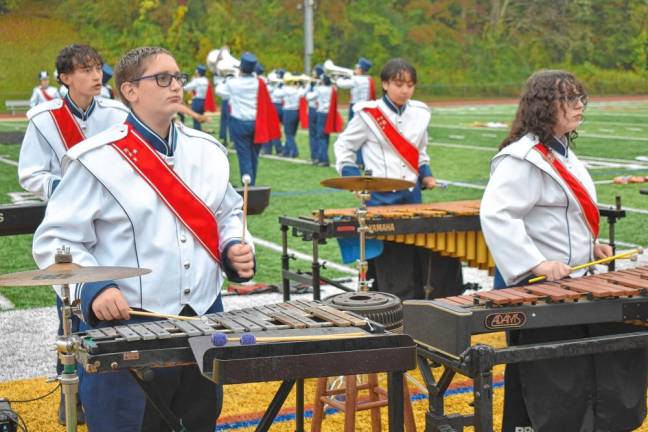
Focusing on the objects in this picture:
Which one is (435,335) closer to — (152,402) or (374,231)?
(152,402)

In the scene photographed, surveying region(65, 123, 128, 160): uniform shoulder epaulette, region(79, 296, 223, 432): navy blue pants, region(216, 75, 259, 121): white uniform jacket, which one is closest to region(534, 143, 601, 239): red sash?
region(79, 296, 223, 432): navy blue pants

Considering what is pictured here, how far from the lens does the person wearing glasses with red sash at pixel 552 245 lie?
4.34m

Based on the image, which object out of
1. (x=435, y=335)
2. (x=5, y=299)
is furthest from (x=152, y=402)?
(x=5, y=299)

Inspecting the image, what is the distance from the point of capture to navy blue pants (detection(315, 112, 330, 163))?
1884 cm

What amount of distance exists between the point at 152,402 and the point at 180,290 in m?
0.47

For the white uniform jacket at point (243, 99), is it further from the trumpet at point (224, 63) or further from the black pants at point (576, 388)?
the black pants at point (576, 388)

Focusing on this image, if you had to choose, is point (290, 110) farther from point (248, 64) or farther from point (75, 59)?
point (75, 59)

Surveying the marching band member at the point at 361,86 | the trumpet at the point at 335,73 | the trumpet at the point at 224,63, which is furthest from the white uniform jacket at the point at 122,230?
the trumpet at the point at 335,73

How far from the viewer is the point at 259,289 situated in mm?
7992

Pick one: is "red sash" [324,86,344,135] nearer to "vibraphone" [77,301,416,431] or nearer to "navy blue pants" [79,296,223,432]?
"navy blue pants" [79,296,223,432]

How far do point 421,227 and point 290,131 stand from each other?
15060mm

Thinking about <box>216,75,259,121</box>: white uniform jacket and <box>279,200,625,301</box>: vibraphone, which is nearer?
<box>279,200,625,301</box>: vibraphone

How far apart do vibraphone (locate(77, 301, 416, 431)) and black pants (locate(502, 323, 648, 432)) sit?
109 cm

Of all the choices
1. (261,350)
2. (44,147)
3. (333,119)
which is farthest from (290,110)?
(261,350)
